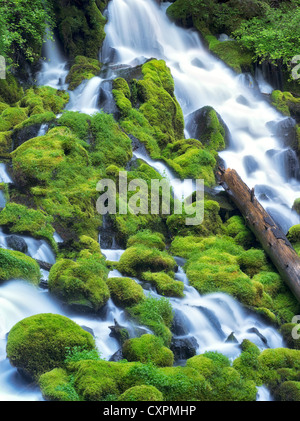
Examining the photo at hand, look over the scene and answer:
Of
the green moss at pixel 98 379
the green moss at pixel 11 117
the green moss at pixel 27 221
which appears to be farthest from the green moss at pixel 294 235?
the green moss at pixel 11 117

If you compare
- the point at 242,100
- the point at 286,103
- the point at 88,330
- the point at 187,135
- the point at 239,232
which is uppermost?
the point at 88,330

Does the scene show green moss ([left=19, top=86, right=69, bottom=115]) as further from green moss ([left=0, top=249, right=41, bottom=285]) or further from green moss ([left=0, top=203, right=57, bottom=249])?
green moss ([left=0, top=249, right=41, bottom=285])

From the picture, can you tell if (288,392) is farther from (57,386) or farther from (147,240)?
(147,240)

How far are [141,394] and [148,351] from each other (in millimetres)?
1251

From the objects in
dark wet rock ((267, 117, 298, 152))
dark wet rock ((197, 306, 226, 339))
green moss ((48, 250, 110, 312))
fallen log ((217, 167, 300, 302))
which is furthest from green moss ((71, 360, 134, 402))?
dark wet rock ((267, 117, 298, 152))

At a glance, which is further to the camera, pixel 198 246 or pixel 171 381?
pixel 198 246

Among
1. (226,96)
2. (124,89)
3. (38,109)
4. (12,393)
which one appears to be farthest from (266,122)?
(12,393)

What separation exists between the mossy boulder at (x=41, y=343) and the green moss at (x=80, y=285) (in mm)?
1158

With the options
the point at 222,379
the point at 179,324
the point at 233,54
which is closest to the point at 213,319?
the point at 179,324

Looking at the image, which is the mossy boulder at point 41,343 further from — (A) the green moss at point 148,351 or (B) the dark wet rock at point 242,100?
(B) the dark wet rock at point 242,100

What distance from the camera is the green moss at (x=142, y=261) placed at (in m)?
8.68

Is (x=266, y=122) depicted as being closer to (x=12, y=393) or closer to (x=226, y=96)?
(x=226, y=96)

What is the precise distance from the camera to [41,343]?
18.5 feet

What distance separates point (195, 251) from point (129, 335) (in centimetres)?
386
